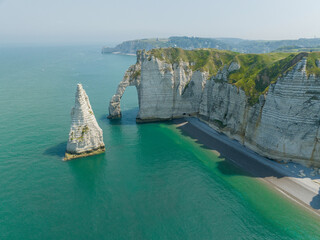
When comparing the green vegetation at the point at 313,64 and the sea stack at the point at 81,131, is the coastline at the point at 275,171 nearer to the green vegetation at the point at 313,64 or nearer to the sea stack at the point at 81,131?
the green vegetation at the point at 313,64

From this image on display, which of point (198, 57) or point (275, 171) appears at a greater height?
point (198, 57)

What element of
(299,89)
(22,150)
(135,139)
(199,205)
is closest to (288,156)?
(299,89)

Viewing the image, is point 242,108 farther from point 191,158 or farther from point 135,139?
point 135,139

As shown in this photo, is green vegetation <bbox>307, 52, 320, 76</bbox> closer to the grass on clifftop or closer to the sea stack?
the grass on clifftop

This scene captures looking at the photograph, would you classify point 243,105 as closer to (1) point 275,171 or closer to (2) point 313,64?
(2) point 313,64

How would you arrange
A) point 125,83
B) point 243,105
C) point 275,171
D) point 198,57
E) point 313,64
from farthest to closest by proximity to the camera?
1. point 198,57
2. point 125,83
3. point 243,105
4. point 275,171
5. point 313,64

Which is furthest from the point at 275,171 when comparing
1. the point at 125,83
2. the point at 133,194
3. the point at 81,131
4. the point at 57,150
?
the point at 125,83

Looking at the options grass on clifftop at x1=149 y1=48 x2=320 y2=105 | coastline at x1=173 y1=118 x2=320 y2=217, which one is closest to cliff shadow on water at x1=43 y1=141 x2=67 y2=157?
coastline at x1=173 y1=118 x2=320 y2=217
